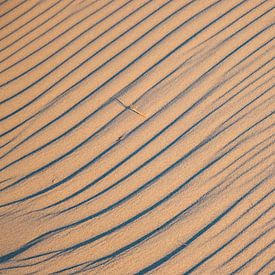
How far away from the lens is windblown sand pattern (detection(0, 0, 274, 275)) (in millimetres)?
2432

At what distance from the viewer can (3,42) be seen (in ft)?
11.1

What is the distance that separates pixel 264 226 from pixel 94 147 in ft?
4.63

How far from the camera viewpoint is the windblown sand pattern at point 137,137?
2.43 m

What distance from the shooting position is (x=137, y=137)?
2770 mm

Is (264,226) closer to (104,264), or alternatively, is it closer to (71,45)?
(104,264)

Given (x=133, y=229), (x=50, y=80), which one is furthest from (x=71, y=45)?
(x=133, y=229)

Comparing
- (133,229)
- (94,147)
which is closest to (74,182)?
(94,147)

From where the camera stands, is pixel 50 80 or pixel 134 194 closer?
pixel 134 194

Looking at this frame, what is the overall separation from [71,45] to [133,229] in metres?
1.82


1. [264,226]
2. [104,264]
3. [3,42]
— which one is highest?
[3,42]

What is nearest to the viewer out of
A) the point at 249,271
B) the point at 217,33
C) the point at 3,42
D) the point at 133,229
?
the point at 249,271

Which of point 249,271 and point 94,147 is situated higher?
point 94,147

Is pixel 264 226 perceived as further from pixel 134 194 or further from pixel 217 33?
pixel 217 33

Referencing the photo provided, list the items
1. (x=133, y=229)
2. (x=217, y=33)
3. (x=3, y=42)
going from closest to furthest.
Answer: (x=133, y=229) < (x=217, y=33) < (x=3, y=42)
